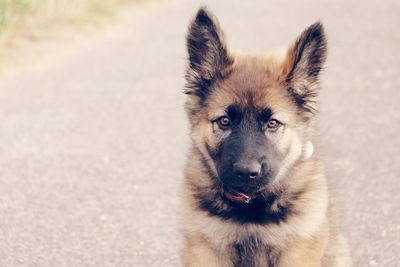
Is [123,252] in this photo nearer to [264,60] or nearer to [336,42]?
[264,60]

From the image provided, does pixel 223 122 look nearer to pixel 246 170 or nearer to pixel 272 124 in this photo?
pixel 272 124

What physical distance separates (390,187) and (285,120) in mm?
2534

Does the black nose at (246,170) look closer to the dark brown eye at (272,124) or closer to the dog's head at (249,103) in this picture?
the dog's head at (249,103)

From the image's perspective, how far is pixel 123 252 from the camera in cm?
530

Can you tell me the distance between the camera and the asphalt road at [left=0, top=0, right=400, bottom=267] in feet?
18.0

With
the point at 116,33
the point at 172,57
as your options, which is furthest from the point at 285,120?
the point at 116,33

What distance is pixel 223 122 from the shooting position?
4547 millimetres

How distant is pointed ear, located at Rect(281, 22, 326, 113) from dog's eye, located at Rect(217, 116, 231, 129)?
1.37ft

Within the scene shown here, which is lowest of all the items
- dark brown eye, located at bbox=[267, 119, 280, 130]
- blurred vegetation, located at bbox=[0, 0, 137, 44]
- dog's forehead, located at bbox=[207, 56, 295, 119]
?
dark brown eye, located at bbox=[267, 119, 280, 130]

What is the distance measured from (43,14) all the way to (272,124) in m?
8.77

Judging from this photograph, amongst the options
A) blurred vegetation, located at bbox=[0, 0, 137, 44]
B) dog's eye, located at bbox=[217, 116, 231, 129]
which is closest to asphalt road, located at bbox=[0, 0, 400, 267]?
blurred vegetation, located at bbox=[0, 0, 137, 44]

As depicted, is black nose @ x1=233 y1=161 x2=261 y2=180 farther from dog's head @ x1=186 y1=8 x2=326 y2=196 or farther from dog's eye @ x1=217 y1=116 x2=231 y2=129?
dog's eye @ x1=217 y1=116 x2=231 y2=129

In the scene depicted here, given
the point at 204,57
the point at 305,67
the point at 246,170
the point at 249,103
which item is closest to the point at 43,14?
the point at 204,57

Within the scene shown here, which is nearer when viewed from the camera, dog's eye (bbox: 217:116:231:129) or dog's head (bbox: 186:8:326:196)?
dog's head (bbox: 186:8:326:196)
